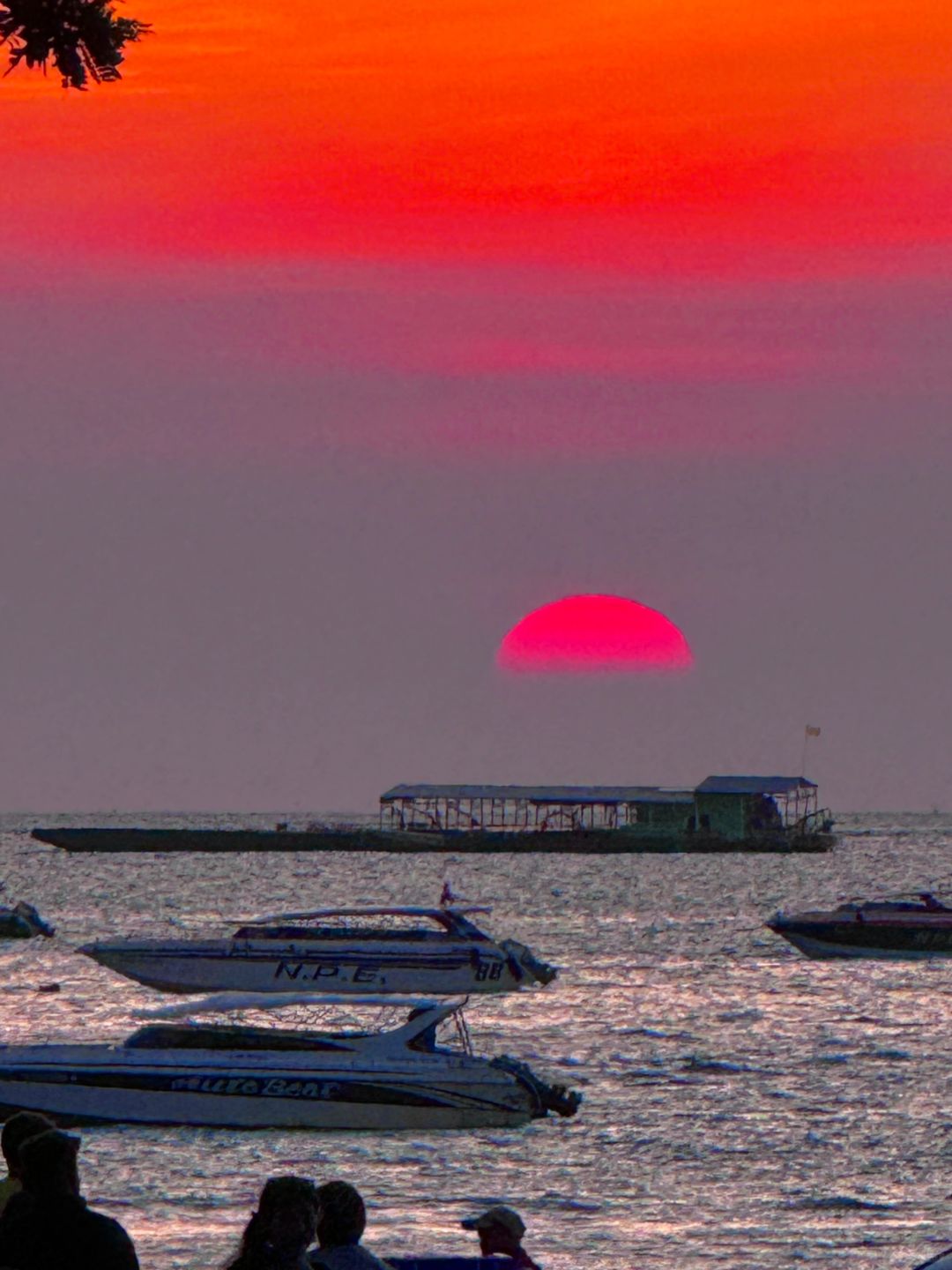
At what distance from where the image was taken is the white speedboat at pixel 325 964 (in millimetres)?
77125

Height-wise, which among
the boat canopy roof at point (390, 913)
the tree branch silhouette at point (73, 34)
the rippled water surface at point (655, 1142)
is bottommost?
the rippled water surface at point (655, 1142)

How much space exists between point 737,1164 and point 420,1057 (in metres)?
6.76

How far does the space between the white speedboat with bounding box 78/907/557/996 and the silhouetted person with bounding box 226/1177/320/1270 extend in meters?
64.9

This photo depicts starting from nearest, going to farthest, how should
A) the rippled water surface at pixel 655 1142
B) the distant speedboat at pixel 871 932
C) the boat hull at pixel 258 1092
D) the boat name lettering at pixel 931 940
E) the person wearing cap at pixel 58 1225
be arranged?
the person wearing cap at pixel 58 1225 < the rippled water surface at pixel 655 1142 < the boat hull at pixel 258 1092 < the distant speedboat at pixel 871 932 < the boat name lettering at pixel 931 940

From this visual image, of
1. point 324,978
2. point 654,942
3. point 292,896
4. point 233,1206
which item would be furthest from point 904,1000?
point 292,896

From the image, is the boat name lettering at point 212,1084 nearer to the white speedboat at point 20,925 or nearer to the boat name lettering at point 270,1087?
the boat name lettering at point 270,1087

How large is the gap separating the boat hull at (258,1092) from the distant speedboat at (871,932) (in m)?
49.2

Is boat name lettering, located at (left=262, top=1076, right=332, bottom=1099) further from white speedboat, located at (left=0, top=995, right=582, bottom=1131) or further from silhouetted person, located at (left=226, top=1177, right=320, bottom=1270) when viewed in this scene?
silhouetted person, located at (left=226, top=1177, right=320, bottom=1270)

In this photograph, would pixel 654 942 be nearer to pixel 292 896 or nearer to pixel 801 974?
pixel 801 974

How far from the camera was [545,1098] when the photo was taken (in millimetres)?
45750

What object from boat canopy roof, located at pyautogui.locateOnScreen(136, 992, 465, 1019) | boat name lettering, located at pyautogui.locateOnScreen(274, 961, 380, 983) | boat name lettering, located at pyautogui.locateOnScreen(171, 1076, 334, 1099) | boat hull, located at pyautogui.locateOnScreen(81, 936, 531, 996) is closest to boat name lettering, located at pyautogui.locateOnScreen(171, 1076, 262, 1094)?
boat name lettering, located at pyautogui.locateOnScreen(171, 1076, 334, 1099)

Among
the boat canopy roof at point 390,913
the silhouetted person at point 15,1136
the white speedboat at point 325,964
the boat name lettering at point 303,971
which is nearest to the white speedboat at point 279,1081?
the boat canopy roof at point 390,913

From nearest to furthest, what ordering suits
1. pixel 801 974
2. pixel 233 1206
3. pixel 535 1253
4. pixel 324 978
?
pixel 535 1253
pixel 233 1206
pixel 324 978
pixel 801 974

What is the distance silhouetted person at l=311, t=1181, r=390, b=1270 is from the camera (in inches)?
535
